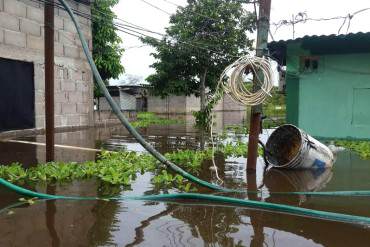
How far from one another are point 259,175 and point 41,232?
15.2 feet

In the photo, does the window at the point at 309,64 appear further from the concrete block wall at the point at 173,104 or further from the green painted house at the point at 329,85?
the concrete block wall at the point at 173,104

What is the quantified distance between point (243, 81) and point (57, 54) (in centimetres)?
1108

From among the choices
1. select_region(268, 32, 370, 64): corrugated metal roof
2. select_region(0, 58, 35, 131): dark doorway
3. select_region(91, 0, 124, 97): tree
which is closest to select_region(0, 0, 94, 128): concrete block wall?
select_region(0, 58, 35, 131): dark doorway

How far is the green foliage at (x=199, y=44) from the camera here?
75.8ft

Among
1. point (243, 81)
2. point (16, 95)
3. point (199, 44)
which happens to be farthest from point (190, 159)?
point (199, 44)

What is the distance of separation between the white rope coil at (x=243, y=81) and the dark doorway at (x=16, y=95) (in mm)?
9437

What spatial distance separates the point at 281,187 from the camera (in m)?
6.77

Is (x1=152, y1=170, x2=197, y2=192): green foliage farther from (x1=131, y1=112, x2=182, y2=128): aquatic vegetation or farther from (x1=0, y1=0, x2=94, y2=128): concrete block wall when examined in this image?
(x1=131, y1=112, x2=182, y2=128): aquatic vegetation

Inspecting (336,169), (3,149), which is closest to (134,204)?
(336,169)

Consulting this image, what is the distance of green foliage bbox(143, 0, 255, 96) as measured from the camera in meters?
23.1

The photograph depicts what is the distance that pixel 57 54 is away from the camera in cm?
1612

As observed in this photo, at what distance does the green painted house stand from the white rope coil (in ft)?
20.5

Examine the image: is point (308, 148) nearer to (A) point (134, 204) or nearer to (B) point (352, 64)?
(A) point (134, 204)

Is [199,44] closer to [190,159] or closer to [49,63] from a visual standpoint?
[190,159]
